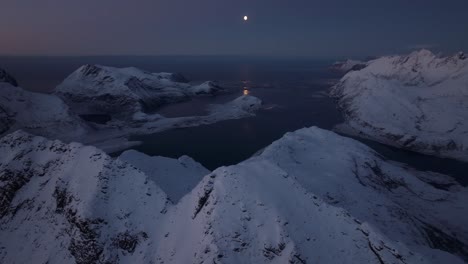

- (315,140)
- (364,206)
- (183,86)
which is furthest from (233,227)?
(183,86)

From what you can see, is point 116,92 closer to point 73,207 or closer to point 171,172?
point 171,172

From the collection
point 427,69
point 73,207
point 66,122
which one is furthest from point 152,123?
point 427,69

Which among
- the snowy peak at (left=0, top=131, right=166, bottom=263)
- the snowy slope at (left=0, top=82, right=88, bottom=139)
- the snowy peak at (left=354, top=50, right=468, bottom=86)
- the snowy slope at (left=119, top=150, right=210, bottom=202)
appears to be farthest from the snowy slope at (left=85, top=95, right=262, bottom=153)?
the snowy peak at (left=354, top=50, right=468, bottom=86)

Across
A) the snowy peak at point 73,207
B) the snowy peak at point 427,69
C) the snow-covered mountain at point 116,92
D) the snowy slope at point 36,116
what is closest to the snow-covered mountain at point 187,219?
the snowy peak at point 73,207

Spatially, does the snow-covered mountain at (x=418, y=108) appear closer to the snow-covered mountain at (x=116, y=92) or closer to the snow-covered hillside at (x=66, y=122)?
the snow-covered hillside at (x=66, y=122)

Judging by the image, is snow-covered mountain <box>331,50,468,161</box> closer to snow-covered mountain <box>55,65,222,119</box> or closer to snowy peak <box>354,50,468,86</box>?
snowy peak <box>354,50,468,86</box>
